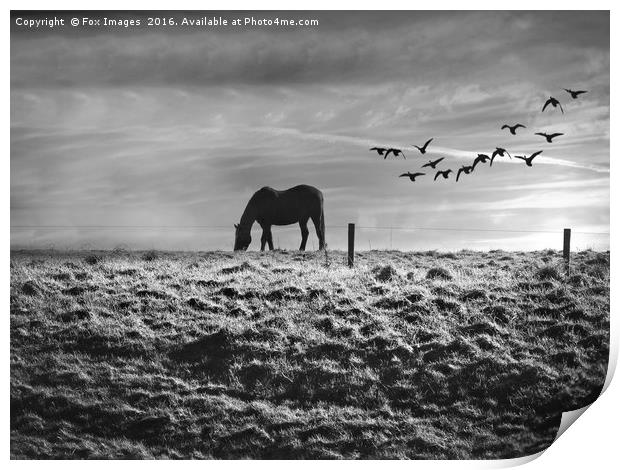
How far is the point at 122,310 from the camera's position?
38.1 feet

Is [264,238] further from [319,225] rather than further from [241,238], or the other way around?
[319,225]

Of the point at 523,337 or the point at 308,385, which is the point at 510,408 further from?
the point at 308,385

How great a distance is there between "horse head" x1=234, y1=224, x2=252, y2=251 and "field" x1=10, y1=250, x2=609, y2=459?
26.6 ft

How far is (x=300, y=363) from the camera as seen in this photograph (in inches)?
400

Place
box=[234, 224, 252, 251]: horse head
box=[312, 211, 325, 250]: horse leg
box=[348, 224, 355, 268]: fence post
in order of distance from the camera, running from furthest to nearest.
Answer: box=[312, 211, 325, 250]: horse leg < box=[234, 224, 252, 251]: horse head < box=[348, 224, 355, 268]: fence post

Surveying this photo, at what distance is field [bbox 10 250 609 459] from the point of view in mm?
8914

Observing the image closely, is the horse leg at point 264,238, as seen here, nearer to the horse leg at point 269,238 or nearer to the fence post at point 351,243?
the horse leg at point 269,238

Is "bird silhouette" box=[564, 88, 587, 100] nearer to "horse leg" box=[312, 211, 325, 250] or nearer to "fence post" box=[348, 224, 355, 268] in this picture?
"fence post" box=[348, 224, 355, 268]

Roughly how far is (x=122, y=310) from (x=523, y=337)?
271 inches

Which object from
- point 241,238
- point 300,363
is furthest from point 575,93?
point 241,238

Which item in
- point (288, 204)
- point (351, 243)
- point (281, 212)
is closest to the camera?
point (351, 243)

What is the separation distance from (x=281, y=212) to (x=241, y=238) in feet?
7.20

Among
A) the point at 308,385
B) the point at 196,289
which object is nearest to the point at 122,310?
the point at 196,289

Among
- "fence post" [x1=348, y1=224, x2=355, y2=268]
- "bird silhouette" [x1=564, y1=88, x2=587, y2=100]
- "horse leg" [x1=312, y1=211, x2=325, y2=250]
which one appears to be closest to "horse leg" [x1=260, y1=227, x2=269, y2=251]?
"horse leg" [x1=312, y1=211, x2=325, y2=250]
